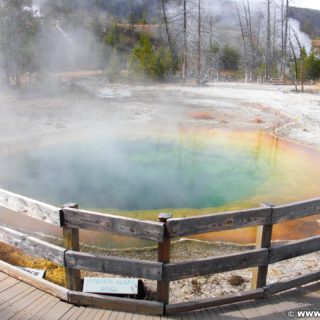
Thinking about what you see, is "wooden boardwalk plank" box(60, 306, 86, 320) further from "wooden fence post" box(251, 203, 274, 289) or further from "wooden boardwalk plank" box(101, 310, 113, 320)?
"wooden fence post" box(251, 203, 274, 289)

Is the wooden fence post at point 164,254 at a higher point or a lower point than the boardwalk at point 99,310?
higher

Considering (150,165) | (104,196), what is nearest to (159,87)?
(150,165)

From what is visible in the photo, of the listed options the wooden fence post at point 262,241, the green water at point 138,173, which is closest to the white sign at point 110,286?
the wooden fence post at point 262,241

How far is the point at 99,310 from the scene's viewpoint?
251cm

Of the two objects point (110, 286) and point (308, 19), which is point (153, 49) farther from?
point (308, 19)

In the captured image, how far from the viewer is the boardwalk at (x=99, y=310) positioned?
244cm

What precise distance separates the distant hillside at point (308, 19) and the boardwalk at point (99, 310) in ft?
203

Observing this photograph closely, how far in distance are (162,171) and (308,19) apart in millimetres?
66306

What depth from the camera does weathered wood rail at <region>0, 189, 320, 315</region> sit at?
238cm

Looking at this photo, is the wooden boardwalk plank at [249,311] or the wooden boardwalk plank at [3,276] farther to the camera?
the wooden boardwalk plank at [3,276]

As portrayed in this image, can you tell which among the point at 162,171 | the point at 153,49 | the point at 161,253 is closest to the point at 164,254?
the point at 161,253

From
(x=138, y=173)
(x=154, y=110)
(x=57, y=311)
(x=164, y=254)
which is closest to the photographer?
(x=164, y=254)

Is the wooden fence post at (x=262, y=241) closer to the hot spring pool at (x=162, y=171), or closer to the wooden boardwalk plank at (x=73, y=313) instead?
the wooden boardwalk plank at (x=73, y=313)

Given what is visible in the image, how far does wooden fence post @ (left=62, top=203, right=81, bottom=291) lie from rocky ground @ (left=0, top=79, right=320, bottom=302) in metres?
8.25
